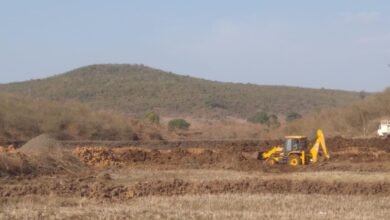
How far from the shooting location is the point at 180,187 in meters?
21.3

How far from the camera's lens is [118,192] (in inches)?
792

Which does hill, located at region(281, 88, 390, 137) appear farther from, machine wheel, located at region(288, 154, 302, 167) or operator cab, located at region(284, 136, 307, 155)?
machine wheel, located at region(288, 154, 302, 167)

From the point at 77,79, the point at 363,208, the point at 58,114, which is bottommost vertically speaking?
the point at 363,208

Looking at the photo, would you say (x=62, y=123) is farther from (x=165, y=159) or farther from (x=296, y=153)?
(x=296, y=153)

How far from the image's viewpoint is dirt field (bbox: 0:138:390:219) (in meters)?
15.4

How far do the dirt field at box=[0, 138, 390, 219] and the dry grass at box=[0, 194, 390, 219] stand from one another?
0.07ft

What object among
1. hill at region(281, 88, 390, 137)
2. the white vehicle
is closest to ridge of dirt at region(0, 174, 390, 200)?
the white vehicle

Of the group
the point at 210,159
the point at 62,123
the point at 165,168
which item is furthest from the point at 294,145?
the point at 62,123

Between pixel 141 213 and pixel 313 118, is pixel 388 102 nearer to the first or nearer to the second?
pixel 313 118

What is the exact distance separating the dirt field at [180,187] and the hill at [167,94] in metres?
84.7

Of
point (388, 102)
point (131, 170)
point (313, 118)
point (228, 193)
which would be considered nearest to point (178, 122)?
point (313, 118)

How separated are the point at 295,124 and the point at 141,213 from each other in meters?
57.1

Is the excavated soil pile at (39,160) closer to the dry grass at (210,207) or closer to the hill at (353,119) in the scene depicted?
the dry grass at (210,207)

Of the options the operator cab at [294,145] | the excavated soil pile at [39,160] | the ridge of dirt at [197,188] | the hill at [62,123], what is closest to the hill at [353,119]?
the hill at [62,123]
